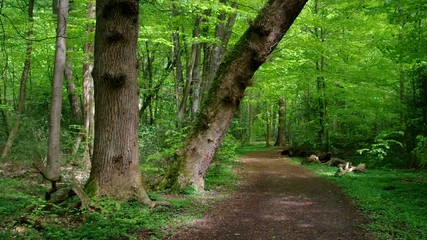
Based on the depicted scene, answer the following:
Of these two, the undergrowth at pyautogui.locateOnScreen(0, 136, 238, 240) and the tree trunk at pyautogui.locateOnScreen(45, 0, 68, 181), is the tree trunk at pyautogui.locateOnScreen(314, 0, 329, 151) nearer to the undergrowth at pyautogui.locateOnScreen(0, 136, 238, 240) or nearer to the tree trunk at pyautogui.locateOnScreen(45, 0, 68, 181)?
the undergrowth at pyautogui.locateOnScreen(0, 136, 238, 240)

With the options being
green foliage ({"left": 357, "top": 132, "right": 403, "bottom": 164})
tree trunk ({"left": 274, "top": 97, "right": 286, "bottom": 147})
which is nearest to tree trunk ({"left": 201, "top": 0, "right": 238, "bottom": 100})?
green foliage ({"left": 357, "top": 132, "right": 403, "bottom": 164})

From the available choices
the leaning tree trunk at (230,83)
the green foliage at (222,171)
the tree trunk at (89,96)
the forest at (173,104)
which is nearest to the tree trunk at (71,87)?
the forest at (173,104)

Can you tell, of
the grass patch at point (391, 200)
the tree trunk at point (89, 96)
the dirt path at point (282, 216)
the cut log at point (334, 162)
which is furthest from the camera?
the cut log at point (334, 162)

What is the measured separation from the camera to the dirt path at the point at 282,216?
5422mm

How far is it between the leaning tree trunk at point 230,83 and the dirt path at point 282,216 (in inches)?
46.5

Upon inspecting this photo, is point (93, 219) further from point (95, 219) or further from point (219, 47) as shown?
point (219, 47)

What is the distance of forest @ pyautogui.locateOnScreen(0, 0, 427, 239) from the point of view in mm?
6086

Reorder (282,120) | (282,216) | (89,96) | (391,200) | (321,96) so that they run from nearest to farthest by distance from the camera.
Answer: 1. (282,216)
2. (391,200)
3. (89,96)
4. (321,96)
5. (282,120)

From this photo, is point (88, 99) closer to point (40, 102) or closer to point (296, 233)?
point (40, 102)

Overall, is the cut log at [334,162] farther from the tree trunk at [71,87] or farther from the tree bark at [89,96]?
the tree trunk at [71,87]

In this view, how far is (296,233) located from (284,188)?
14.3 feet

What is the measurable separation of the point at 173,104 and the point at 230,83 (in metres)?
10.2

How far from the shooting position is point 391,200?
7.91 meters

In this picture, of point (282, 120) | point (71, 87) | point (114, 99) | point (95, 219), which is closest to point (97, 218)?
point (95, 219)
